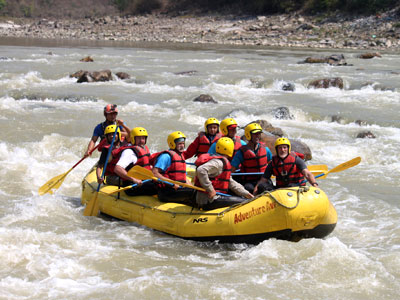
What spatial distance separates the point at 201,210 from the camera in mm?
6297

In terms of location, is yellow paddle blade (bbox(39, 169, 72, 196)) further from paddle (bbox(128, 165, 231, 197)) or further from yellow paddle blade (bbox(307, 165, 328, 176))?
yellow paddle blade (bbox(307, 165, 328, 176))

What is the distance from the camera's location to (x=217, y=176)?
6.19m

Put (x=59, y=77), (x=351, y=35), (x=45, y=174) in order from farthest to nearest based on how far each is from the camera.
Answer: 1. (x=351, y=35)
2. (x=59, y=77)
3. (x=45, y=174)

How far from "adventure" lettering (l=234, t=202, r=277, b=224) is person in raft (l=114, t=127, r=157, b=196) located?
130 centimetres

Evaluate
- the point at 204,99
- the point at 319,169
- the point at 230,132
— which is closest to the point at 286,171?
the point at 319,169

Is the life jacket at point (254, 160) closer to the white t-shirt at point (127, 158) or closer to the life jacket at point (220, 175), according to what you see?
the life jacket at point (220, 175)

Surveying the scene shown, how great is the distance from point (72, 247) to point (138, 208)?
98 cm

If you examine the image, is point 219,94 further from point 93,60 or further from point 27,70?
point 93,60

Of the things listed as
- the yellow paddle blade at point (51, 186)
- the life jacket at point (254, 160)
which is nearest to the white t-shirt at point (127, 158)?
the life jacket at point (254, 160)

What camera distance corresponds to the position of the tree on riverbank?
38781 millimetres

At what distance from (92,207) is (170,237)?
1.32 metres

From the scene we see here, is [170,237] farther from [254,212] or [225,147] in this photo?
[225,147]

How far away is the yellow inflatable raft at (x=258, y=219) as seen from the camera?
5773 mm

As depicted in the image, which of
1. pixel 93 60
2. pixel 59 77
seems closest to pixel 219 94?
pixel 59 77
